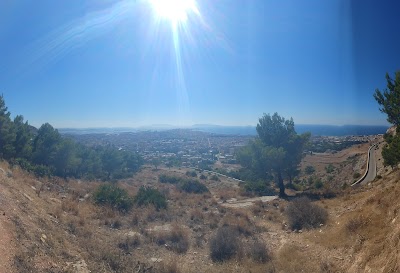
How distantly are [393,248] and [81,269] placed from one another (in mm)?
8671

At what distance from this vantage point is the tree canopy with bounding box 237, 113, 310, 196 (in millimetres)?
29345

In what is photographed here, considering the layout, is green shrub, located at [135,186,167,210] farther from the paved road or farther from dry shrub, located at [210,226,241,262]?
the paved road

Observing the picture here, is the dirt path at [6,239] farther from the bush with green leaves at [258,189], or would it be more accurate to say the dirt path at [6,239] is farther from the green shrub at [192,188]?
the bush with green leaves at [258,189]

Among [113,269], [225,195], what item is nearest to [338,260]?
[113,269]

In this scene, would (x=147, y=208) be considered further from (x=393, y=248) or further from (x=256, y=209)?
(x=393, y=248)

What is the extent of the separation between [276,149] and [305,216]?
14096 millimetres

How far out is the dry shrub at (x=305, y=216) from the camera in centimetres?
1494

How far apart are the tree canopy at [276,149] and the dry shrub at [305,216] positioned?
1276cm

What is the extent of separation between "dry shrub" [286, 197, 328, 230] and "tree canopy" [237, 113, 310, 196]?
12757 millimetres

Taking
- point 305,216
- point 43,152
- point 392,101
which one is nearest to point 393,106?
point 392,101

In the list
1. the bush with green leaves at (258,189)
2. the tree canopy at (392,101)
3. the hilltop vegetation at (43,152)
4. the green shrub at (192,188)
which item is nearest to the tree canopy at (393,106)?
the tree canopy at (392,101)

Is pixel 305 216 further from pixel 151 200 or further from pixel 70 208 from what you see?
pixel 70 208

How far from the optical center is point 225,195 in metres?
31.0

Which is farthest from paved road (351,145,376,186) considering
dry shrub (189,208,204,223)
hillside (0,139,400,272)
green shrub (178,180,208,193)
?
dry shrub (189,208,204,223)
